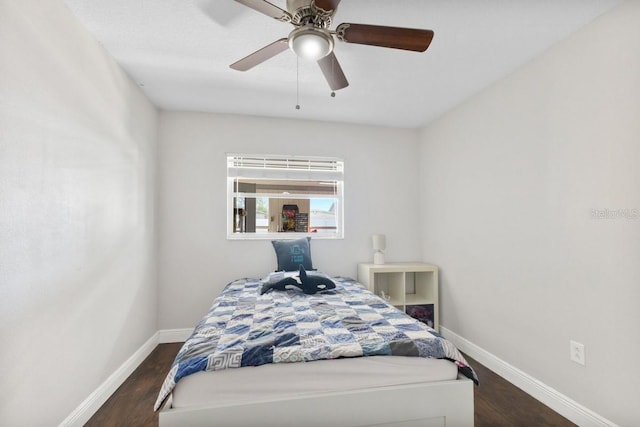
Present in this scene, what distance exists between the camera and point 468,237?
3.00m

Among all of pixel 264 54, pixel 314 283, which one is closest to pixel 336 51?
pixel 264 54

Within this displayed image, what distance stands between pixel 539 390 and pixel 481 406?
453 mm

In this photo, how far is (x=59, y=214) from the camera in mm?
1708

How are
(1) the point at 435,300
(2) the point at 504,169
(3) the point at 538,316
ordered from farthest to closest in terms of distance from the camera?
(1) the point at 435,300 < (2) the point at 504,169 < (3) the point at 538,316

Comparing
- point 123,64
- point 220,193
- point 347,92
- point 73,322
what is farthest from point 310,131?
point 73,322

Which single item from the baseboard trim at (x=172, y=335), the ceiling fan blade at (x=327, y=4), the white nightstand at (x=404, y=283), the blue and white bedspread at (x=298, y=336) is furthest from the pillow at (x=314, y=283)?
the ceiling fan blade at (x=327, y=4)

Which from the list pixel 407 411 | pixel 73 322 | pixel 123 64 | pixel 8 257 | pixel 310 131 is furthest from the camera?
pixel 310 131

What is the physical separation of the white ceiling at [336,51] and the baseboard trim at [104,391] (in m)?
2.31

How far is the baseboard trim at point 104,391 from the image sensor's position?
1.83m

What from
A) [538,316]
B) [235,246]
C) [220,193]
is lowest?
[538,316]

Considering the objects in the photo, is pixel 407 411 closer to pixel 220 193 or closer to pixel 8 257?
pixel 8 257

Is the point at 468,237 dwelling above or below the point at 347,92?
below

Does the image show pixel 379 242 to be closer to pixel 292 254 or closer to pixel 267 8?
pixel 292 254

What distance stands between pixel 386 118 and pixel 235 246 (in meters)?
2.22
